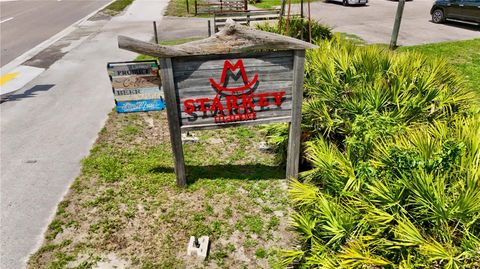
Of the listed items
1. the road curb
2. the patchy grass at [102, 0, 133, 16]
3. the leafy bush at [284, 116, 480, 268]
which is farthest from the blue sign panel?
the patchy grass at [102, 0, 133, 16]

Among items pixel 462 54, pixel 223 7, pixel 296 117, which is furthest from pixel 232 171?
pixel 223 7

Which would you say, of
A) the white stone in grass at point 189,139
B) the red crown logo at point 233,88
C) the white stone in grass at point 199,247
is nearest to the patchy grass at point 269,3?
the white stone in grass at point 189,139

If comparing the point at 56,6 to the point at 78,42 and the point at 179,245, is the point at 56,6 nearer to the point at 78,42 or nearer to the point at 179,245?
the point at 78,42

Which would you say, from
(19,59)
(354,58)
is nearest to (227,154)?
(354,58)

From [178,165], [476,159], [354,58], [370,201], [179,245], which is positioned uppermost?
[354,58]

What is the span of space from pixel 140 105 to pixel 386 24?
1671 centimetres

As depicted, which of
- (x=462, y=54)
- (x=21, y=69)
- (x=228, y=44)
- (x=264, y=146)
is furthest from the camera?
(x=462, y=54)

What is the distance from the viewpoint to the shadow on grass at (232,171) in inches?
238

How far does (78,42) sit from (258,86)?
41.7ft

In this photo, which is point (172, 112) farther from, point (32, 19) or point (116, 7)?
point (116, 7)

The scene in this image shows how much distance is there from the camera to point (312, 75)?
20.5ft

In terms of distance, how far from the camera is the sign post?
15.5 ft

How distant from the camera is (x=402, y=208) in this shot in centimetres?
323

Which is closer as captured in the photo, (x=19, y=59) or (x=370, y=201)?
(x=370, y=201)
